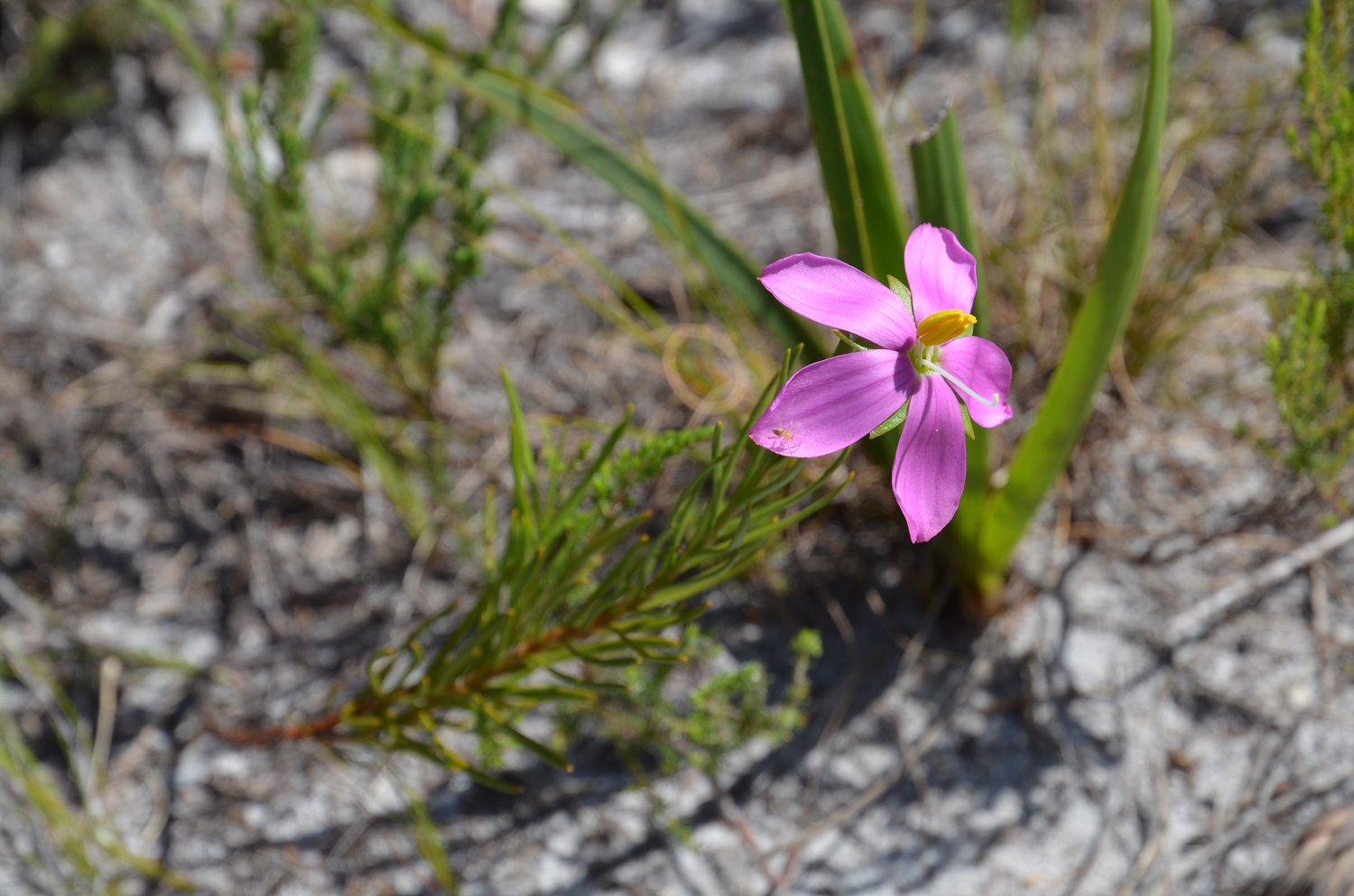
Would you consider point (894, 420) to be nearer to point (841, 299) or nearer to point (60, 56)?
point (841, 299)

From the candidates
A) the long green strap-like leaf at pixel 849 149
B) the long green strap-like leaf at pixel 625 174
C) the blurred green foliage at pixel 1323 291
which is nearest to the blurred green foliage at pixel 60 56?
the long green strap-like leaf at pixel 625 174

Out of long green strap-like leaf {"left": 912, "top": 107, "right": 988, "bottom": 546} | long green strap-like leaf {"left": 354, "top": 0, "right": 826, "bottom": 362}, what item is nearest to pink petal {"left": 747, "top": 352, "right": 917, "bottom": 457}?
long green strap-like leaf {"left": 912, "top": 107, "right": 988, "bottom": 546}

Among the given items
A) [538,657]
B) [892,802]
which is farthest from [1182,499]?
[538,657]

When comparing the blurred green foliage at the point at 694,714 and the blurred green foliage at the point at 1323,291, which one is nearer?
the blurred green foliage at the point at 1323,291

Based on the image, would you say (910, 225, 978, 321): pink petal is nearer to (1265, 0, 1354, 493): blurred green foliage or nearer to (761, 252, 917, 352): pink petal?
(761, 252, 917, 352): pink petal

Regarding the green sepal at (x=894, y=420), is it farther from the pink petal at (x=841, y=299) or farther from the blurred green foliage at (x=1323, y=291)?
the blurred green foliage at (x=1323, y=291)

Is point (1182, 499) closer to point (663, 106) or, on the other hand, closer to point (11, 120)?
point (663, 106)

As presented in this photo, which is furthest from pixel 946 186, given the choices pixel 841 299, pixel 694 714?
pixel 694 714
